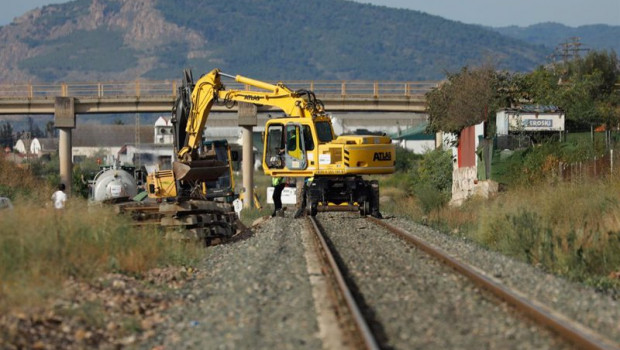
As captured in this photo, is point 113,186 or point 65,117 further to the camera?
point 65,117

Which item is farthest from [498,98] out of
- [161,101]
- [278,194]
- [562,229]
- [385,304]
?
[385,304]

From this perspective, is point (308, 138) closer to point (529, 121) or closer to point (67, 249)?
point (529, 121)

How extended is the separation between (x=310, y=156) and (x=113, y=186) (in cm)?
1723

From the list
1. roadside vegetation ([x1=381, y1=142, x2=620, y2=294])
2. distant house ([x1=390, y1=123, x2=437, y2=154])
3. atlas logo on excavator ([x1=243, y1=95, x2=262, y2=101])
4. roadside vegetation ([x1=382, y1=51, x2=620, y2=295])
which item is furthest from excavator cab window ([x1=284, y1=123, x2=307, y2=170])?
distant house ([x1=390, y1=123, x2=437, y2=154])

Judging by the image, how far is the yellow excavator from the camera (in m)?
30.2

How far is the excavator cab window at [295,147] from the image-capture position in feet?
100

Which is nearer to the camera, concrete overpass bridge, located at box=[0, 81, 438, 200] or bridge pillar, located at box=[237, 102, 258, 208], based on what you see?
bridge pillar, located at box=[237, 102, 258, 208]

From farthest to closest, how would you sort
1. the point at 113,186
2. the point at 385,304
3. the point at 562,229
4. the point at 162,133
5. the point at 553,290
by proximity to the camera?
the point at 162,133 → the point at 113,186 → the point at 562,229 → the point at 553,290 → the point at 385,304

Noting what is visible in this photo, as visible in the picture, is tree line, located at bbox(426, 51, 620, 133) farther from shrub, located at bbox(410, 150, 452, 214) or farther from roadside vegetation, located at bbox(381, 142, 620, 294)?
roadside vegetation, located at bbox(381, 142, 620, 294)

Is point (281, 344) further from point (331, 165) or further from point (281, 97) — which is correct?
point (281, 97)

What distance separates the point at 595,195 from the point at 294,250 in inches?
321

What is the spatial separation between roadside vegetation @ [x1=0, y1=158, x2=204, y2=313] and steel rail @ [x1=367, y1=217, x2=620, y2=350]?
544 centimetres

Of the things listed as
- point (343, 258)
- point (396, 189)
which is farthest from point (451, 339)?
point (396, 189)

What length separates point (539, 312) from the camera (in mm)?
11516
